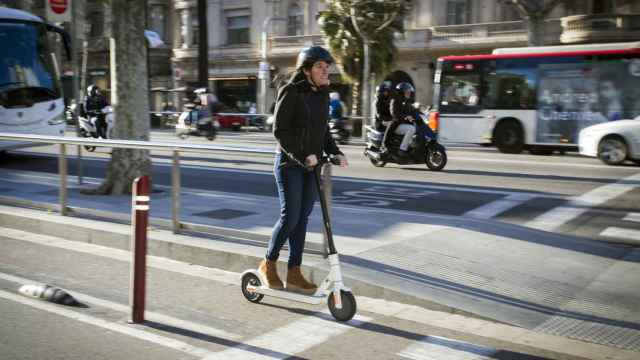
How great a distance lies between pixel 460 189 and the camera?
11.3 meters

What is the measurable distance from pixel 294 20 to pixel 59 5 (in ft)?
96.9

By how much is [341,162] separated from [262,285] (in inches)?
44.3

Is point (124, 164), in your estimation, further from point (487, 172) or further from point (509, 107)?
point (509, 107)

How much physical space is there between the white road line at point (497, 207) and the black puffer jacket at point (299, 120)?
4724 millimetres

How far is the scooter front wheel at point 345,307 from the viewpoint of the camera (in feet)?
15.1

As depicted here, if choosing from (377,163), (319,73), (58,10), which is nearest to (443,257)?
(319,73)

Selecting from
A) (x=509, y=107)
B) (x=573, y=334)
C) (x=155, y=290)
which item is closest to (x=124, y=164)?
(x=155, y=290)

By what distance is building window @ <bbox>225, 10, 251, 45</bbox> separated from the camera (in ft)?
141

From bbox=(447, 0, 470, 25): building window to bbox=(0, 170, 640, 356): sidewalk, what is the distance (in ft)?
93.6

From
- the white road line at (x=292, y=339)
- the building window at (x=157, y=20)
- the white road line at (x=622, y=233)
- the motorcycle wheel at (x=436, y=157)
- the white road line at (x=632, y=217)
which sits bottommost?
the white road line at (x=292, y=339)

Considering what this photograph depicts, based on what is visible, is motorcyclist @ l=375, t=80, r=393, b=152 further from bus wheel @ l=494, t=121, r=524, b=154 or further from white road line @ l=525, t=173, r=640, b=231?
bus wheel @ l=494, t=121, r=524, b=154

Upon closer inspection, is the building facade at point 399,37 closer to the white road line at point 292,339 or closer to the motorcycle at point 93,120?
the motorcycle at point 93,120

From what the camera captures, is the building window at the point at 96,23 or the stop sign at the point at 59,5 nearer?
the stop sign at the point at 59,5

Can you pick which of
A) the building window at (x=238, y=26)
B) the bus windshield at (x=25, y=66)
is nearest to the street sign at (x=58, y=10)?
the bus windshield at (x=25, y=66)
